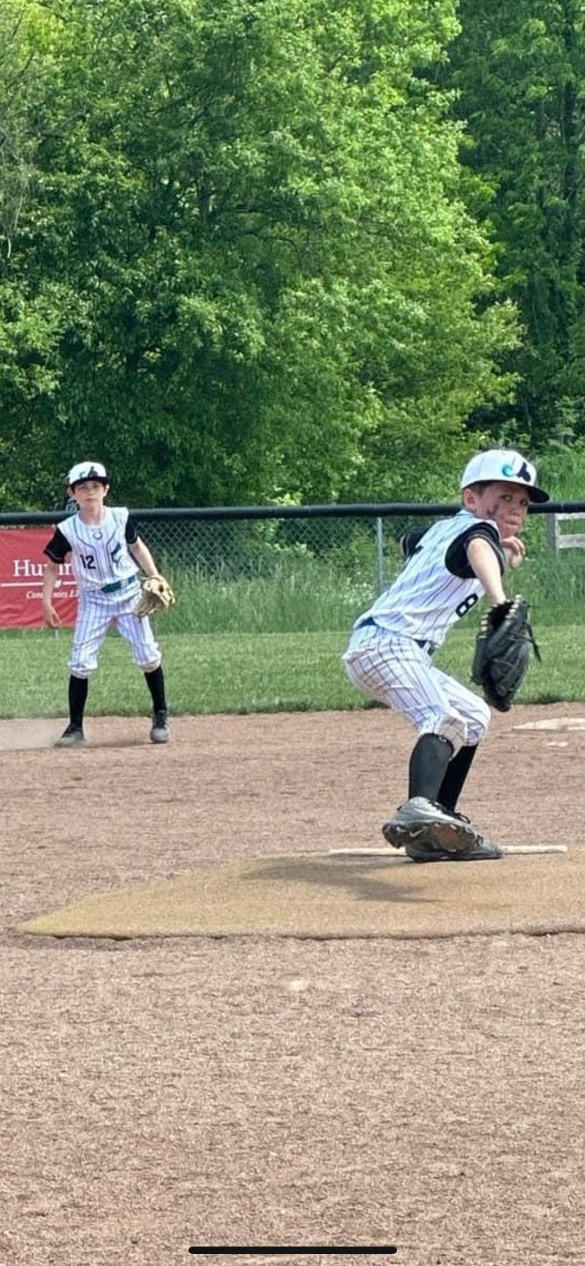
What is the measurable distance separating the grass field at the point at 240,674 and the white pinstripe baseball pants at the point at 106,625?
179cm

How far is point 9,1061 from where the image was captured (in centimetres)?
486

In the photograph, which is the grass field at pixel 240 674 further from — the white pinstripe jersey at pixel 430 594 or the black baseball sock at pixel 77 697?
the white pinstripe jersey at pixel 430 594

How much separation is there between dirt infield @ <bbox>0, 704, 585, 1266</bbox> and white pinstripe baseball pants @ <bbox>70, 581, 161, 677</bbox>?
4.55 m

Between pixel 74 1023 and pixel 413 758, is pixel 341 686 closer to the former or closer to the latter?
pixel 413 758

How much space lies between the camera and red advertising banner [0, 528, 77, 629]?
78.4 ft

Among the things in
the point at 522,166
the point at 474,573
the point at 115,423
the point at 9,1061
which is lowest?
the point at 9,1061

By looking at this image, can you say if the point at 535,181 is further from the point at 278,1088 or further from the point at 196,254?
the point at 278,1088

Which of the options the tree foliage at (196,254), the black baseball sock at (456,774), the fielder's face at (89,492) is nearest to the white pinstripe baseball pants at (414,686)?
the black baseball sock at (456,774)

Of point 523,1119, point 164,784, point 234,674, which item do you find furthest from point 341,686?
point 523,1119

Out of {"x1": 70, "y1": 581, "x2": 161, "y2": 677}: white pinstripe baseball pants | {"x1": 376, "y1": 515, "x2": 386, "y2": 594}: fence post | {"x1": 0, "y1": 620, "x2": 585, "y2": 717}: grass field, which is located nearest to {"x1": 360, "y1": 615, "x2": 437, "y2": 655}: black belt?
{"x1": 70, "y1": 581, "x2": 161, "y2": 677}: white pinstripe baseball pants

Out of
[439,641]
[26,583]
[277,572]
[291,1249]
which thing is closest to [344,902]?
[439,641]

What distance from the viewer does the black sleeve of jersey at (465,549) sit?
6676 millimetres

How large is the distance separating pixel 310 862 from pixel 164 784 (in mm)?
3301

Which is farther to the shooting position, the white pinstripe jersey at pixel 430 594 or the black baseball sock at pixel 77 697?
the black baseball sock at pixel 77 697
